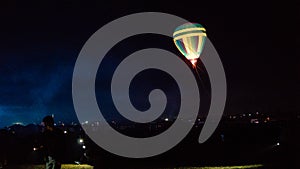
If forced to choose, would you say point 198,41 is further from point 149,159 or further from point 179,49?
point 149,159

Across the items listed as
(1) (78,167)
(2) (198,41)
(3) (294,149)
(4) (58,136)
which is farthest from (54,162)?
(2) (198,41)

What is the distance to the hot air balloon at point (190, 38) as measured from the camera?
104ft

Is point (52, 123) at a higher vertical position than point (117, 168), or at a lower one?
higher

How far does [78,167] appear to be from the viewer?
16.0 meters

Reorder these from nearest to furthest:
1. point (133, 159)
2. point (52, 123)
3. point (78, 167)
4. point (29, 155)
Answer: point (52, 123) → point (78, 167) → point (133, 159) → point (29, 155)

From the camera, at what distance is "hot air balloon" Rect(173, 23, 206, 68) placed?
31.6 m

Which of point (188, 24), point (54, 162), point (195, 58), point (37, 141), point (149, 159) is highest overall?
point (188, 24)

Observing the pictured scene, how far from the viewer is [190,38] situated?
31609 mm

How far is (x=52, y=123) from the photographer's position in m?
8.84

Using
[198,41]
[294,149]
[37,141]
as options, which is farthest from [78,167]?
[198,41]

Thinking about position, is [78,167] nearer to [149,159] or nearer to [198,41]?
[149,159]

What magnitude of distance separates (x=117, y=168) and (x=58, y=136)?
7818mm

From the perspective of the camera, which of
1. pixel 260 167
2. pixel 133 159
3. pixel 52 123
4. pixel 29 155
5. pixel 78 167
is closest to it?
pixel 52 123

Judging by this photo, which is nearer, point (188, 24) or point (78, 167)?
point (78, 167)
